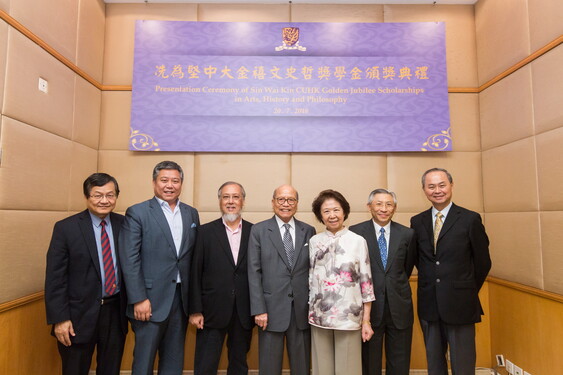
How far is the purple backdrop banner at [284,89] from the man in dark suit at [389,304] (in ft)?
3.94

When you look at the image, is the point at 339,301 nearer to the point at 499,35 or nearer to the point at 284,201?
the point at 284,201

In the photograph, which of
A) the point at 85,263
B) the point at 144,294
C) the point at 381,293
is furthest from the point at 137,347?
the point at 381,293

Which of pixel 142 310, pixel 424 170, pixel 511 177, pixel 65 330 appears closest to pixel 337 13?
pixel 424 170

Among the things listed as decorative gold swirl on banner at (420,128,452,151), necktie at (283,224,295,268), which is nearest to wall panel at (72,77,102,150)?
necktie at (283,224,295,268)

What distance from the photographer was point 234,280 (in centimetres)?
222

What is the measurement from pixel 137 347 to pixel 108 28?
3150 mm

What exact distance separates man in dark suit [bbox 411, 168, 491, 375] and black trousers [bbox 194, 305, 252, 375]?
1378mm

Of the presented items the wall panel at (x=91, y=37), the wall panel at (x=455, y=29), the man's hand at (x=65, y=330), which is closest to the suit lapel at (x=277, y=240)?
the man's hand at (x=65, y=330)

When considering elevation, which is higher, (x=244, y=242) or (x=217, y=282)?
(x=244, y=242)

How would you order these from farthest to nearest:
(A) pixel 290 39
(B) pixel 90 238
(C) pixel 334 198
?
(A) pixel 290 39 → (C) pixel 334 198 → (B) pixel 90 238

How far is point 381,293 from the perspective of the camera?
6.93ft

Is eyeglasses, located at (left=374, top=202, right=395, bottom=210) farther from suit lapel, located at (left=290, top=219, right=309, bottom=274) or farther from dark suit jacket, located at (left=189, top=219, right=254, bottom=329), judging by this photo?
dark suit jacket, located at (left=189, top=219, right=254, bottom=329)

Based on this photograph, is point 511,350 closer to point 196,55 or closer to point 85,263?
point 85,263

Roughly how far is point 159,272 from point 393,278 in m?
1.65
